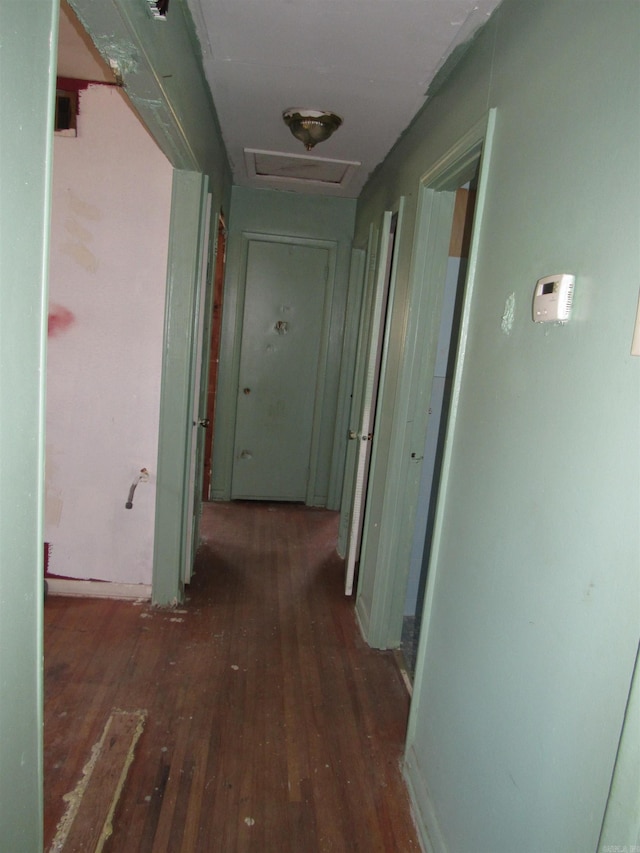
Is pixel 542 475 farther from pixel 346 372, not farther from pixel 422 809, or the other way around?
pixel 346 372

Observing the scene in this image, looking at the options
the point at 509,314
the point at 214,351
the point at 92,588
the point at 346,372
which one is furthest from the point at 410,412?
the point at 214,351

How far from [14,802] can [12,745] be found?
0.10 meters

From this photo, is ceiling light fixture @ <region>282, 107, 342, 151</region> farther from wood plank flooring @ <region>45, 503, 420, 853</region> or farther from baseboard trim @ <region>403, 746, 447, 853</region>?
baseboard trim @ <region>403, 746, 447, 853</region>

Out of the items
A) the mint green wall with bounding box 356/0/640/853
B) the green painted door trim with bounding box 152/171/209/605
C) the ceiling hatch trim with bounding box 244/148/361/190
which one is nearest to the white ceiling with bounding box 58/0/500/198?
the ceiling hatch trim with bounding box 244/148/361/190

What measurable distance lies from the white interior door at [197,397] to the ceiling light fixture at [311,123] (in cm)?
53

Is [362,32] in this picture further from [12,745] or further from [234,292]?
[234,292]

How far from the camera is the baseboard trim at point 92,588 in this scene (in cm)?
259

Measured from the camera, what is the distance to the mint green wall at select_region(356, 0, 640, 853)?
85cm

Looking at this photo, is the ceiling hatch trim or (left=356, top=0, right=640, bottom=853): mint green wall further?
the ceiling hatch trim

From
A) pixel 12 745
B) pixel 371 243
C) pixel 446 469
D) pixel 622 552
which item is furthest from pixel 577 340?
Answer: pixel 371 243

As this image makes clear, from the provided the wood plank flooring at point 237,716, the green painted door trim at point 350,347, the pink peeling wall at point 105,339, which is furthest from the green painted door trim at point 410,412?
the green painted door trim at point 350,347

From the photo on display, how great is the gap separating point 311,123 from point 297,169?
→ 0.92 meters

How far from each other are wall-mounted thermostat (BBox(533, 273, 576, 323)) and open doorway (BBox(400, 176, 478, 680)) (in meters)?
1.18

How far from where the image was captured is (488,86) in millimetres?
1493
